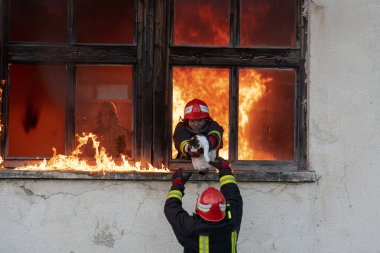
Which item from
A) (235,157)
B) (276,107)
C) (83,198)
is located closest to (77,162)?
(83,198)

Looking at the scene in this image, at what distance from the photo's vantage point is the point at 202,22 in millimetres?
6254

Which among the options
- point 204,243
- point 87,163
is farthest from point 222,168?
point 87,163

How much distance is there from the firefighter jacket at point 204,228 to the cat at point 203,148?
16.0 inches

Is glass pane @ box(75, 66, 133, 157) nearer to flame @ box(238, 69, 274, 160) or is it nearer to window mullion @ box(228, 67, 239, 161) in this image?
window mullion @ box(228, 67, 239, 161)

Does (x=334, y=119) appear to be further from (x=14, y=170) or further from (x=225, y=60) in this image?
(x=14, y=170)

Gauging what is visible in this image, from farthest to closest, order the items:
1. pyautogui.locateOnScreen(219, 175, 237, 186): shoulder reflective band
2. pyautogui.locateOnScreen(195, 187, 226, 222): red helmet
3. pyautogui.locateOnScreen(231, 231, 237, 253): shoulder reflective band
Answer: pyautogui.locateOnScreen(219, 175, 237, 186): shoulder reflective band < pyautogui.locateOnScreen(231, 231, 237, 253): shoulder reflective band < pyautogui.locateOnScreen(195, 187, 226, 222): red helmet

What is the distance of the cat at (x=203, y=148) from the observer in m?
5.18

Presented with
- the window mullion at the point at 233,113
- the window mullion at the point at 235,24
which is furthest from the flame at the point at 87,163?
the window mullion at the point at 235,24

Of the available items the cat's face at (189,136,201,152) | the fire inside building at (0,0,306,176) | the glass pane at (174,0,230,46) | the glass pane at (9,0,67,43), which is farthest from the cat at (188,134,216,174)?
the glass pane at (9,0,67,43)

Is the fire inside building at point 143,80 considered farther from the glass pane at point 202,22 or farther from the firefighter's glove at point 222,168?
the firefighter's glove at point 222,168

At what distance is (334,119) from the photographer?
6.01m

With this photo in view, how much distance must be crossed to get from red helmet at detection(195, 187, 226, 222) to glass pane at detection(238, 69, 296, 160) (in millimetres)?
1721

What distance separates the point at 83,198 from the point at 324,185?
7.77 ft

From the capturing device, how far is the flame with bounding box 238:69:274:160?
625cm
